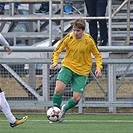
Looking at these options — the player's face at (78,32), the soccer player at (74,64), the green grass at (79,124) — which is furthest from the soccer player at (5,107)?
the player's face at (78,32)

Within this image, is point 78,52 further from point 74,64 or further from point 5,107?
point 5,107

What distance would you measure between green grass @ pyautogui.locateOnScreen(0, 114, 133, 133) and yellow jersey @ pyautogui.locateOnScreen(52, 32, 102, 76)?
39.4 inches

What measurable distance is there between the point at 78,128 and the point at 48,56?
3.97 metres

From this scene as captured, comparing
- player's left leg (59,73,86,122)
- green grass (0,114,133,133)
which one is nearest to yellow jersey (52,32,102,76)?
player's left leg (59,73,86,122)

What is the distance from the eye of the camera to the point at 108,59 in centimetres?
1425

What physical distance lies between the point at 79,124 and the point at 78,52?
4.55ft

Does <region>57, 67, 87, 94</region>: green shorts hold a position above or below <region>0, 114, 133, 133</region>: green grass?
above

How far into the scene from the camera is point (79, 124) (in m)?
12.1

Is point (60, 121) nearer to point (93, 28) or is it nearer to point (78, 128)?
point (78, 128)

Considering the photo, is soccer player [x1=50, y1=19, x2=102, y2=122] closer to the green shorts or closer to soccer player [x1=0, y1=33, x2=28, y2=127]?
the green shorts

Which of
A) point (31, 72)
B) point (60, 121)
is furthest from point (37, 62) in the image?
point (60, 121)

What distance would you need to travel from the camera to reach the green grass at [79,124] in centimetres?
1092

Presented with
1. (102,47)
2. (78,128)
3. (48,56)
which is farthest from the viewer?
(48,56)

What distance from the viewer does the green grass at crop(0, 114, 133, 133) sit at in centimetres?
1092
